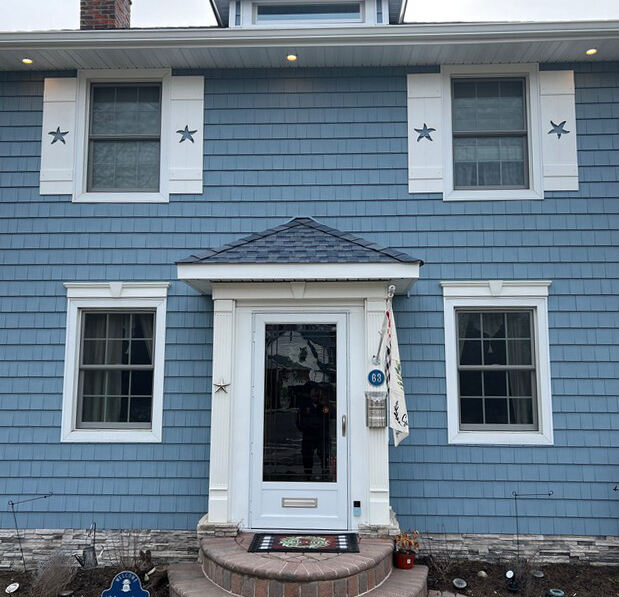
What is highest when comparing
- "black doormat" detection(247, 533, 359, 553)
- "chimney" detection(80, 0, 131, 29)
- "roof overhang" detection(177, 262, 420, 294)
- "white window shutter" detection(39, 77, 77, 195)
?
"chimney" detection(80, 0, 131, 29)

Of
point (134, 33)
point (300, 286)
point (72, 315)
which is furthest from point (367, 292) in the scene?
point (134, 33)

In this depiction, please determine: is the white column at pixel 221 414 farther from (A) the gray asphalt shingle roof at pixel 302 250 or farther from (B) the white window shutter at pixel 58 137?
(B) the white window shutter at pixel 58 137

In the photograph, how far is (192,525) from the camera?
595 centimetres

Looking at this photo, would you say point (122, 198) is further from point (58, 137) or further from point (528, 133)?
point (528, 133)

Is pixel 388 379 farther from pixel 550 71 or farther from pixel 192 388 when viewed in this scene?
pixel 550 71

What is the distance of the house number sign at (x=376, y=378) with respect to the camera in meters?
5.50

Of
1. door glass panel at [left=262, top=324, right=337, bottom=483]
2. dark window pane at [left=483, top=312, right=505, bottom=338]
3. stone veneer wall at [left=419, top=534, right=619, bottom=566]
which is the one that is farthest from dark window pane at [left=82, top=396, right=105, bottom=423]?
dark window pane at [left=483, top=312, right=505, bottom=338]

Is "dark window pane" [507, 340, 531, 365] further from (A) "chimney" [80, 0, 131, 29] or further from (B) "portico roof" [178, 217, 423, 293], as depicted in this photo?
(A) "chimney" [80, 0, 131, 29]

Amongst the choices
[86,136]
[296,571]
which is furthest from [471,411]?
[86,136]

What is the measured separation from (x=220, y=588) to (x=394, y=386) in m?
2.27

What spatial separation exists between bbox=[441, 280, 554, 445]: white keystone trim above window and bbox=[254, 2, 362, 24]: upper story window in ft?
11.4

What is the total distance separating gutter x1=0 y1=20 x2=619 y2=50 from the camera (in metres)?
5.93

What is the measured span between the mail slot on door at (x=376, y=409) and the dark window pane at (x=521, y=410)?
156 cm

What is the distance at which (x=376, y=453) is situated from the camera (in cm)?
543
